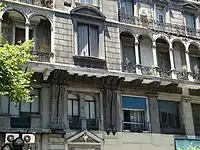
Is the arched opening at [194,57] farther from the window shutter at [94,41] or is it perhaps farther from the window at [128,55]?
the window shutter at [94,41]

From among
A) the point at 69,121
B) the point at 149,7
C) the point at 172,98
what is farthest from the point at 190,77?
the point at 69,121

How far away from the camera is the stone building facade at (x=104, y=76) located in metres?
18.2

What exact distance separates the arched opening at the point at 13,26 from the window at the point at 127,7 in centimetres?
680

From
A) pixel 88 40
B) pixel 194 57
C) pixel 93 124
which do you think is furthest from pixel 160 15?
pixel 93 124

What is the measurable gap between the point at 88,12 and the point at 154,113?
7.24m

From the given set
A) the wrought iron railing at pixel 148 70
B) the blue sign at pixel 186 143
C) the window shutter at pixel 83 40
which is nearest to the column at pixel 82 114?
the window shutter at pixel 83 40

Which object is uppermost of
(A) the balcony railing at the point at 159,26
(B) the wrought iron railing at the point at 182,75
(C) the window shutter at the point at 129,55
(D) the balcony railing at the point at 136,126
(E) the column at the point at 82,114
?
(A) the balcony railing at the point at 159,26

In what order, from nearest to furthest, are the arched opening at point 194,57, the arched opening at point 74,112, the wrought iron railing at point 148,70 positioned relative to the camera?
the arched opening at point 74,112 → the wrought iron railing at point 148,70 → the arched opening at point 194,57

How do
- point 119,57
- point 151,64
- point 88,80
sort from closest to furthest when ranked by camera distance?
point 88,80 < point 119,57 < point 151,64

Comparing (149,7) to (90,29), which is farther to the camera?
(149,7)

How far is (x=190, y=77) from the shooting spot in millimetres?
22828

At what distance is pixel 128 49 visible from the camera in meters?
22.2

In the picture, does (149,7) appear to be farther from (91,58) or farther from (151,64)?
(91,58)

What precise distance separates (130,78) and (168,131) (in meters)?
4.17
